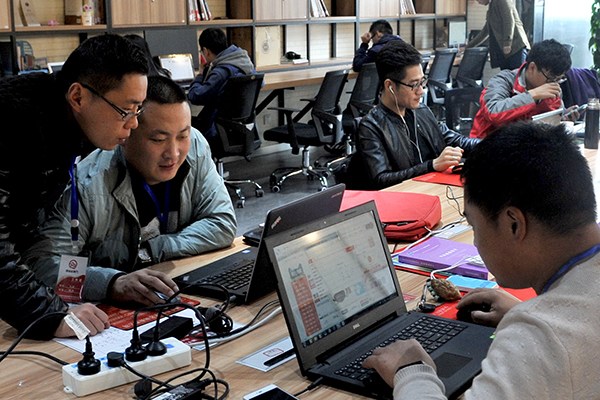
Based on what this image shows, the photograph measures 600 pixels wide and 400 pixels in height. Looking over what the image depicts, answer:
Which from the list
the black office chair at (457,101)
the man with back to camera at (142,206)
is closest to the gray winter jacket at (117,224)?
the man with back to camera at (142,206)

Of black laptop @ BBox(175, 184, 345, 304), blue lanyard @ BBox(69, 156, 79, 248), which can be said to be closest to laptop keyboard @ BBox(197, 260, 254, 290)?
black laptop @ BBox(175, 184, 345, 304)

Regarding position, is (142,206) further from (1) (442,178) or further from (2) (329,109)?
(2) (329,109)

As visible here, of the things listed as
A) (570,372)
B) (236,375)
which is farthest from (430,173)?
(570,372)

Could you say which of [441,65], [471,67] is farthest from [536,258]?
[471,67]

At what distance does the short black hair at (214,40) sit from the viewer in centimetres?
610

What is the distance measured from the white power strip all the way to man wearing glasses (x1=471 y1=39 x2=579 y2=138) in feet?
9.59

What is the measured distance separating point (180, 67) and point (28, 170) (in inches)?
184

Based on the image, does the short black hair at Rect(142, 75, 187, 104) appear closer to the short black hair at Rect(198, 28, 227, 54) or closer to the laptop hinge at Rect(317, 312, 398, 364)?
the laptop hinge at Rect(317, 312, 398, 364)

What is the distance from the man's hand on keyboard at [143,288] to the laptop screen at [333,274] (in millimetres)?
482

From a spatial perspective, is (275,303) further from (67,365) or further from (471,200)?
(471,200)

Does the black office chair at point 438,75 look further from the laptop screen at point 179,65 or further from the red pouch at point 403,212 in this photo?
the red pouch at point 403,212

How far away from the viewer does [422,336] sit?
178 centimetres

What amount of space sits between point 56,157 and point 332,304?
78 centimetres

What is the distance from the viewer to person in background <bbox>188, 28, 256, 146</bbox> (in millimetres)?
5859
